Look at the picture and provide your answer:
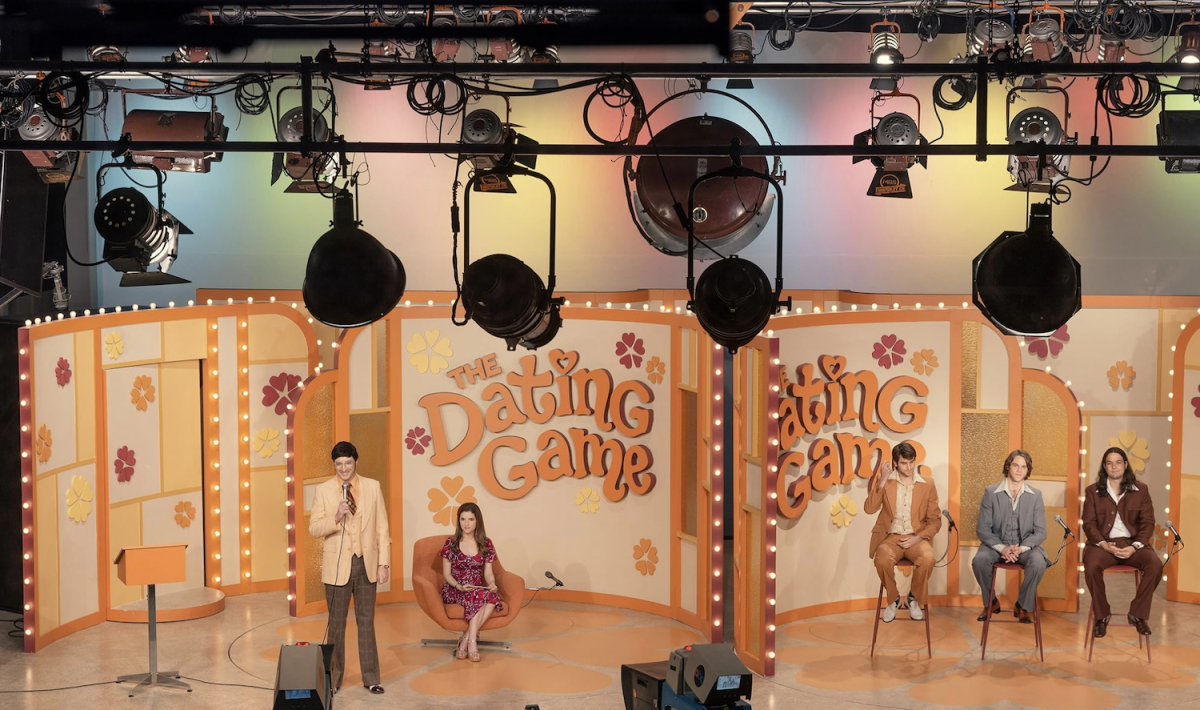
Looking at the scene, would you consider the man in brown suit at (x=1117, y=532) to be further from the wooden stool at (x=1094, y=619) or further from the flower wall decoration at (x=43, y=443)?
the flower wall decoration at (x=43, y=443)

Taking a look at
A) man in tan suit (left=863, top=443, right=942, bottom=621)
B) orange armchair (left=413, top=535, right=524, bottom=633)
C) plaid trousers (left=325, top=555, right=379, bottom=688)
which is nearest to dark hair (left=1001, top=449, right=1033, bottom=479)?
man in tan suit (left=863, top=443, right=942, bottom=621)

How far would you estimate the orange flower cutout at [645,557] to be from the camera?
9180 mm

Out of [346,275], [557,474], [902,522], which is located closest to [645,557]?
[557,474]

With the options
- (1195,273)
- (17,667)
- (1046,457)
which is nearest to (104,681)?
(17,667)

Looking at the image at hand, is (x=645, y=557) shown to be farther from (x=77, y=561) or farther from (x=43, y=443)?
(x=43, y=443)

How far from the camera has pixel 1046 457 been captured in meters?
9.31

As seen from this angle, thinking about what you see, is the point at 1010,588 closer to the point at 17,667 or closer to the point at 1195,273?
the point at 1195,273

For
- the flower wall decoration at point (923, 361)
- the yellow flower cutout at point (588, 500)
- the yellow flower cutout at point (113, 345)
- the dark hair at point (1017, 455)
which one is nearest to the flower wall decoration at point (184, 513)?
the yellow flower cutout at point (113, 345)

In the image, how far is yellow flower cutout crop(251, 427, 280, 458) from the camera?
9.77m

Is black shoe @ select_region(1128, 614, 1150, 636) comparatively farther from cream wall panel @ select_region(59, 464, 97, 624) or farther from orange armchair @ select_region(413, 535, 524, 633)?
cream wall panel @ select_region(59, 464, 97, 624)

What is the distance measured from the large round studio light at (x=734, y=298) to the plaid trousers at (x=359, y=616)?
3.33m

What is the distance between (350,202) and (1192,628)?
22.5ft

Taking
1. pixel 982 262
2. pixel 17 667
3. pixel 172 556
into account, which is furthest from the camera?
pixel 17 667

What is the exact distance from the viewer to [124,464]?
30.0ft
